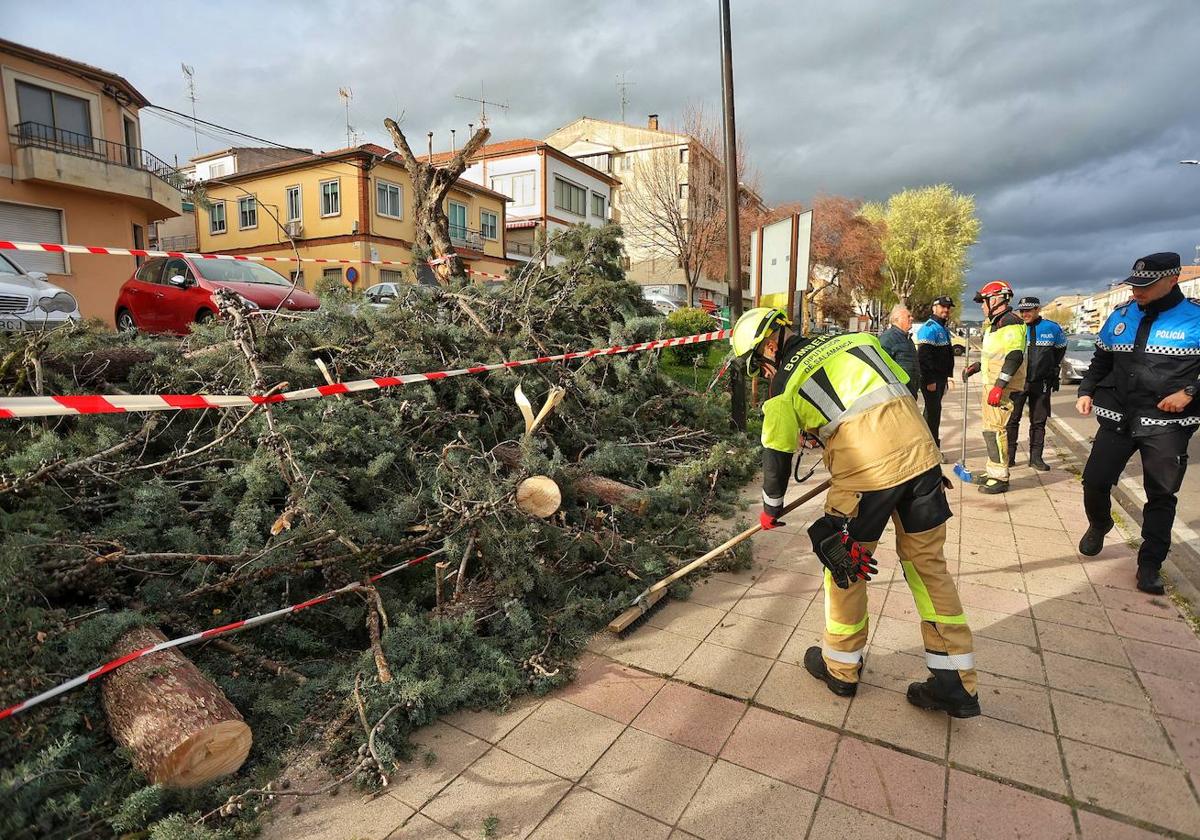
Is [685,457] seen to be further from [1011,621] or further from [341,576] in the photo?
[341,576]

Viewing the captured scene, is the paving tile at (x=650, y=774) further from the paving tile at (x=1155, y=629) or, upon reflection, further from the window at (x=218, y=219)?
the window at (x=218, y=219)

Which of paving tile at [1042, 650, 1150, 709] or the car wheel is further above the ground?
the car wheel


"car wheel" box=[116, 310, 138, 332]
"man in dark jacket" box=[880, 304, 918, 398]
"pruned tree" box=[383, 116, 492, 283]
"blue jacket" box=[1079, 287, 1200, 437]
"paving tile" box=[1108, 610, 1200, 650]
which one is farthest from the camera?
"car wheel" box=[116, 310, 138, 332]

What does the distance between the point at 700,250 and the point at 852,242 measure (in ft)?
44.4

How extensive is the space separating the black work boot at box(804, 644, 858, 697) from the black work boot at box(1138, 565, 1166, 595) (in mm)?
2293

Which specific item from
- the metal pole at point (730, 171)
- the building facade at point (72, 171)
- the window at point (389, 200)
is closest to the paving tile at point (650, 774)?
the metal pole at point (730, 171)

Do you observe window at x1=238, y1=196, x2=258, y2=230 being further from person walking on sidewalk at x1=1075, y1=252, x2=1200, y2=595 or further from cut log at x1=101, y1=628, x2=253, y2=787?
person walking on sidewalk at x1=1075, y1=252, x2=1200, y2=595

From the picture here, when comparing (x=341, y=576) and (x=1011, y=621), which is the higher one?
(x=341, y=576)

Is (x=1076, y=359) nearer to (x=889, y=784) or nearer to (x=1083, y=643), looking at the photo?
(x=1083, y=643)

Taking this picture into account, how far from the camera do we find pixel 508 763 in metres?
2.58

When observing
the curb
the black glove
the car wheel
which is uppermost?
the car wheel

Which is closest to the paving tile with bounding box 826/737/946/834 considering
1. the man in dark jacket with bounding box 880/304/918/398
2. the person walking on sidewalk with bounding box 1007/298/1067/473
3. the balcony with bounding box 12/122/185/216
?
the man in dark jacket with bounding box 880/304/918/398

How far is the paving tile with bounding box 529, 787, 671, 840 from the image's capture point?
223cm

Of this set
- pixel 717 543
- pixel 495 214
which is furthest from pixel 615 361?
pixel 495 214
